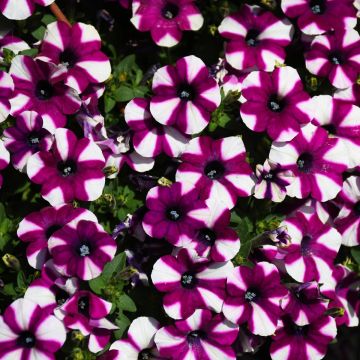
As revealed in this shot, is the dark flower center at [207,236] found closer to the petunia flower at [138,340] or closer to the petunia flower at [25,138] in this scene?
the petunia flower at [138,340]

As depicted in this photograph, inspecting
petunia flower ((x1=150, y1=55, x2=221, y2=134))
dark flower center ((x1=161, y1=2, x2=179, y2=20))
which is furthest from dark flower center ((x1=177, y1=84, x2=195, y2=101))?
dark flower center ((x1=161, y1=2, x2=179, y2=20))

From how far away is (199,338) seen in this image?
4.45 ft

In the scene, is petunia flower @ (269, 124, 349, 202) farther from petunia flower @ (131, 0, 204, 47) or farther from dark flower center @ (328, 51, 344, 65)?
petunia flower @ (131, 0, 204, 47)

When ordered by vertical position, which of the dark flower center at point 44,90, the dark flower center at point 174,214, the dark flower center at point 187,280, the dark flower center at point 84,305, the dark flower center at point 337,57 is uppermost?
the dark flower center at point 337,57

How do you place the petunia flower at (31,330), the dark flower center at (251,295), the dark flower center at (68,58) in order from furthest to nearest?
the dark flower center at (68,58) → the dark flower center at (251,295) → the petunia flower at (31,330)

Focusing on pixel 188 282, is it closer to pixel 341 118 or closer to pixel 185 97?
pixel 185 97

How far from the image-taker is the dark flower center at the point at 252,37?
1.55 metres

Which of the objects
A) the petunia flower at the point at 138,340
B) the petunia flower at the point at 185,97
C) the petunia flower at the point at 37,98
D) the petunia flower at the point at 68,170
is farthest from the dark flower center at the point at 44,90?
the petunia flower at the point at 138,340

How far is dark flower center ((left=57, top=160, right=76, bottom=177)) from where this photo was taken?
137 cm

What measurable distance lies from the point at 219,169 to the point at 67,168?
35 centimetres

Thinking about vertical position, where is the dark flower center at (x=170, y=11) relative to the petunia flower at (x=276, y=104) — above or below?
above

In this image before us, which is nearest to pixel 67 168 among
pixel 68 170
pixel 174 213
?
pixel 68 170

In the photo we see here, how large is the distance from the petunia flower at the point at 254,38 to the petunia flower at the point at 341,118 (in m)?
0.15

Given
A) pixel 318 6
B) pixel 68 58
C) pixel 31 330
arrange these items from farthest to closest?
1. pixel 318 6
2. pixel 68 58
3. pixel 31 330
